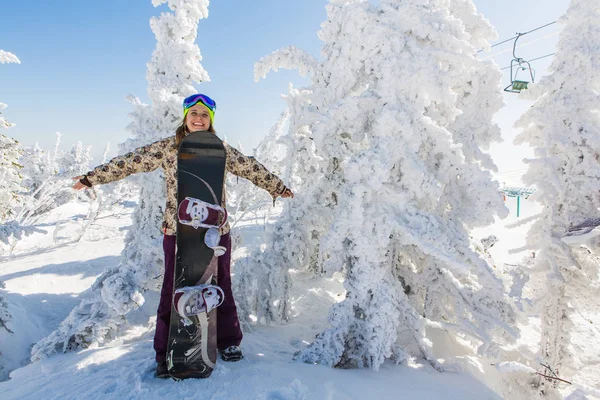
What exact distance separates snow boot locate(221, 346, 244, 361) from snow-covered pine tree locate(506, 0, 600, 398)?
4385 mm

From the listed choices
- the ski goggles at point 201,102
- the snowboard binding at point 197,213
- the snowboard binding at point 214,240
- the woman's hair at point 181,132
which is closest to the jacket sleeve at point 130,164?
the woman's hair at point 181,132

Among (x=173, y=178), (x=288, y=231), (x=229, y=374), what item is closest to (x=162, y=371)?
(x=229, y=374)

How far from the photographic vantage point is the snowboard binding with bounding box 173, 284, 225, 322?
2.98m

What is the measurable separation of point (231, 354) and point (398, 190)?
293 centimetres

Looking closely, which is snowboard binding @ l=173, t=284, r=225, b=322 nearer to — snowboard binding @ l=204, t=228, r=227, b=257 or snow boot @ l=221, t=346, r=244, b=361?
snowboard binding @ l=204, t=228, r=227, b=257

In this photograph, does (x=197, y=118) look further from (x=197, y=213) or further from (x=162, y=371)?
(x=162, y=371)

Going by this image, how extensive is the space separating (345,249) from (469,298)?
A: 205 centimetres

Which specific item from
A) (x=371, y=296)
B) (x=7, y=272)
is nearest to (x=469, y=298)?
(x=371, y=296)

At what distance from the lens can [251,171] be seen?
143 inches

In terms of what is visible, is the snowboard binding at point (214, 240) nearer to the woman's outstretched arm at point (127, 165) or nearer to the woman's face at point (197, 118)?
the woman's outstretched arm at point (127, 165)

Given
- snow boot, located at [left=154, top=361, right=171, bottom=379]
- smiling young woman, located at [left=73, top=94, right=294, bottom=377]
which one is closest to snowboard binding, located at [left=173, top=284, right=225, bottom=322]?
smiling young woman, located at [left=73, top=94, right=294, bottom=377]

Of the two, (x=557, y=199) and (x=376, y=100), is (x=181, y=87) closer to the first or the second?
(x=376, y=100)

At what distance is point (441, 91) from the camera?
4.04 metres

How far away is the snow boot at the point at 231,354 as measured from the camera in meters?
3.48
